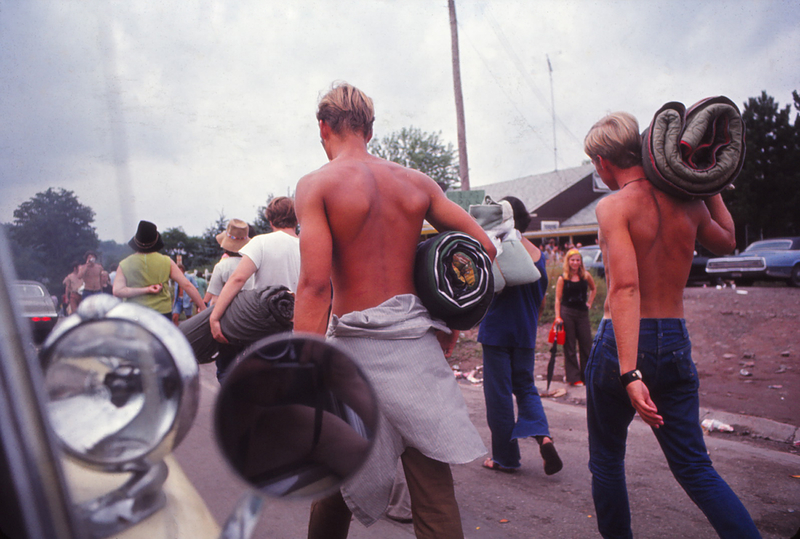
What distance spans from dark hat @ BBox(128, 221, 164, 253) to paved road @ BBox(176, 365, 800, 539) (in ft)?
5.38

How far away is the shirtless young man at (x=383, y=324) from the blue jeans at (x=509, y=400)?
1.84 meters

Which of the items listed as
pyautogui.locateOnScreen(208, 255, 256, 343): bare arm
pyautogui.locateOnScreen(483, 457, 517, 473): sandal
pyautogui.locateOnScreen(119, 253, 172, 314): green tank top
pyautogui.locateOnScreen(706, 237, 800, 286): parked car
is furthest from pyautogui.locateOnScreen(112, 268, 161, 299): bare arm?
pyautogui.locateOnScreen(706, 237, 800, 286): parked car

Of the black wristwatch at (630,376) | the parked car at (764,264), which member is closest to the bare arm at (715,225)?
the black wristwatch at (630,376)

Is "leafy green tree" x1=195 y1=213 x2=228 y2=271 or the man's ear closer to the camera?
"leafy green tree" x1=195 y1=213 x2=228 y2=271

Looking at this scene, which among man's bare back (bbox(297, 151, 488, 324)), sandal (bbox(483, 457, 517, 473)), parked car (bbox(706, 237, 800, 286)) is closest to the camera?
man's bare back (bbox(297, 151, 488, 324))

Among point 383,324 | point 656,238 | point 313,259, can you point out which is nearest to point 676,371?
point 656,238

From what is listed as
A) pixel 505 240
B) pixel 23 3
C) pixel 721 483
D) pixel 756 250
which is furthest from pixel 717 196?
pixel 756 250

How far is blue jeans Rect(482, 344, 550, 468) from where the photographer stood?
3.66 m

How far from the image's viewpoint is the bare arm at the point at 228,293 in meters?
1.94

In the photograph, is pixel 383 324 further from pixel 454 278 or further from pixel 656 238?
pixel 656 238

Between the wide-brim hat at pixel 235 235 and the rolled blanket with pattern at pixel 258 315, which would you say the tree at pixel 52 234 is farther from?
the wide-brim hat at pixel 235 235

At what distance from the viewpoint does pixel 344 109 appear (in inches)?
82.4

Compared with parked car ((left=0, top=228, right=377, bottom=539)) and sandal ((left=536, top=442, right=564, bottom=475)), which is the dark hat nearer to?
→ parked car ((left=0, top=228, right=377, bottom=539))

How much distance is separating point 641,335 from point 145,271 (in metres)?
1.92
